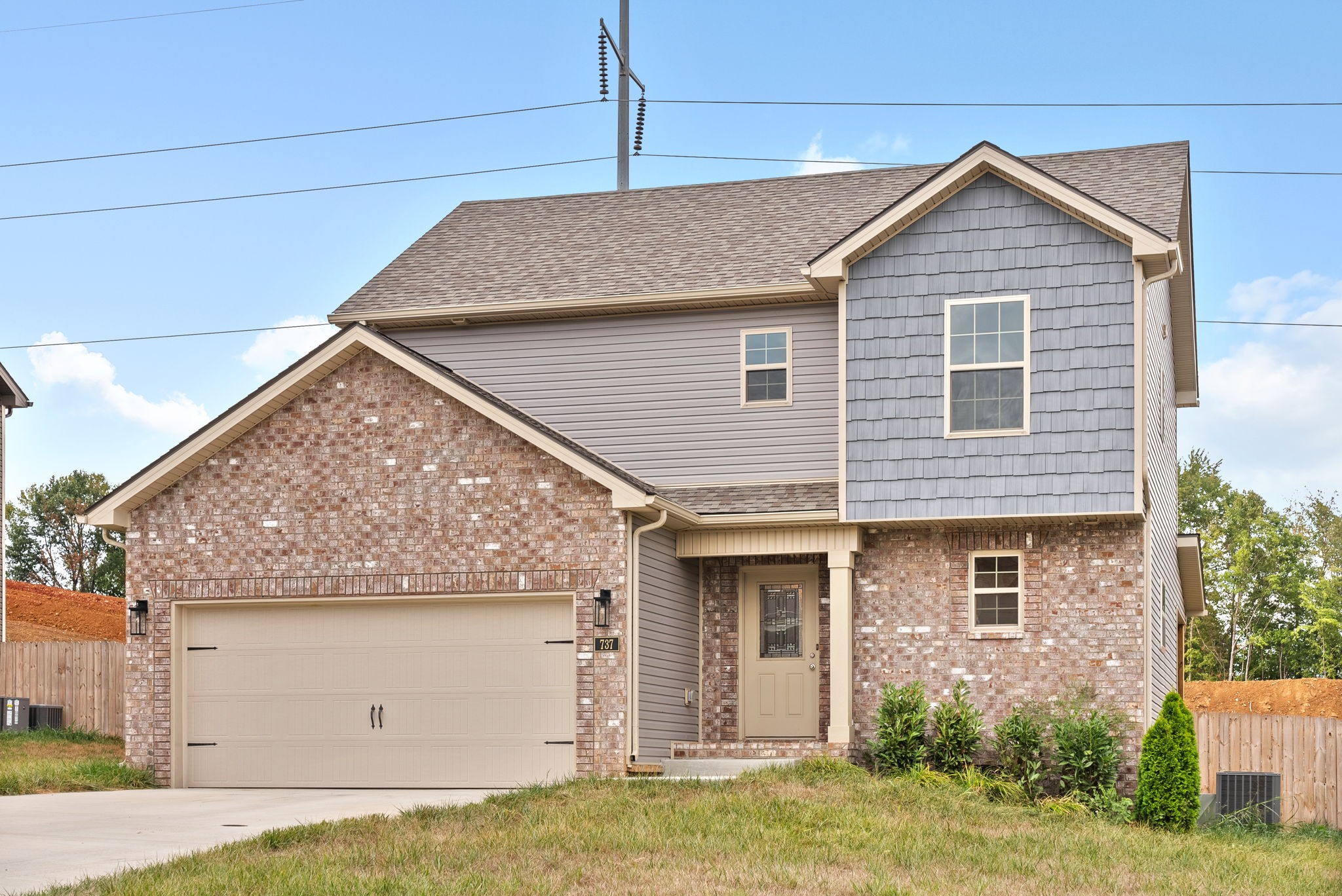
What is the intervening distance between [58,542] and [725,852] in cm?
5179

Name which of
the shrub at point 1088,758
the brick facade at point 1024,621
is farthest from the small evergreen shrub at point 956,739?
the shrub at point 1088,758

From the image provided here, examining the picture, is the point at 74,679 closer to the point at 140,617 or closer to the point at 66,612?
the point at 140,617

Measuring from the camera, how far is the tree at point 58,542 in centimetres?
5666

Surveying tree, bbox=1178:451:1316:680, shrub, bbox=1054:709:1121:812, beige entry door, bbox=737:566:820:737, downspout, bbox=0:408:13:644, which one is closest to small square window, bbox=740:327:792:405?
beige entry door, bbox=737:566:820:737

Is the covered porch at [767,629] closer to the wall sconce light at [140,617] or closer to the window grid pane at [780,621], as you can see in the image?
the window grid pane at [780,621]

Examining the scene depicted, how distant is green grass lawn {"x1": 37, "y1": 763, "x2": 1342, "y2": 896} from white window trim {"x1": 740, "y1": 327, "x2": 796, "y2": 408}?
5.79 meters

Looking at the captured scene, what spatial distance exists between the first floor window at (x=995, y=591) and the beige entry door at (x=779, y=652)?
6.78 ft

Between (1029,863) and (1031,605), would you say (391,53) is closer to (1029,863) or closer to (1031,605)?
(1031,605)

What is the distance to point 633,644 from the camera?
56.2ft

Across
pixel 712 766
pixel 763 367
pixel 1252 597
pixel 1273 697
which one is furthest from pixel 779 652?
pixel 1252 597

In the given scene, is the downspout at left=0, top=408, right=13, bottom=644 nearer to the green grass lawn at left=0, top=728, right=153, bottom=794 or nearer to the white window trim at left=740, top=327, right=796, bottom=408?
the green grass lawn at left=0, top=728, right=153, bottom=794

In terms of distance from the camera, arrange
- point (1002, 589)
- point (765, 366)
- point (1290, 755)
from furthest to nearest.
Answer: point (1290, 755)
point (765, 366)
point (1002, 589)

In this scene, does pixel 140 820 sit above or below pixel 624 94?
below

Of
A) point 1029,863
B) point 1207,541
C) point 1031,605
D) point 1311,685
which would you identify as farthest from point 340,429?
point 1207,541
